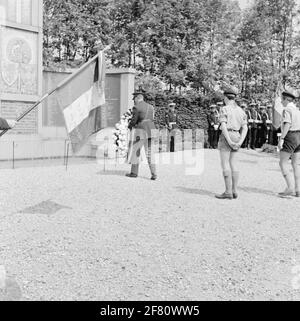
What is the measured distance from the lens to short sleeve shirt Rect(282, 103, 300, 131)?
26.8 feet

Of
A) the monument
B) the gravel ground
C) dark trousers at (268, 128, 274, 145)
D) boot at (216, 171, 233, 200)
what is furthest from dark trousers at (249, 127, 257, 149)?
boot at (216, 171, 233, 200)

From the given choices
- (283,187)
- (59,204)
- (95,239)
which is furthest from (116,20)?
(95,239)

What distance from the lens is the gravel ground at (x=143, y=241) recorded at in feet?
13.2

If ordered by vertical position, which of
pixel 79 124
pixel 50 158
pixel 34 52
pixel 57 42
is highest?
pixel 57 42

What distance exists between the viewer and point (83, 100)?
6418 mm

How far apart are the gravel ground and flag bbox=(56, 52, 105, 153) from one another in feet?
3.41

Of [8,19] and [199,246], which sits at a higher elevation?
[8,19]

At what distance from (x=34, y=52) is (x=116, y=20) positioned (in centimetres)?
1681

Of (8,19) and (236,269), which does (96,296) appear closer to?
(236,269)

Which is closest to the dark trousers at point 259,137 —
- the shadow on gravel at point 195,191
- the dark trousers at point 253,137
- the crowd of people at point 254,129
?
the crowd of people at point 254,129

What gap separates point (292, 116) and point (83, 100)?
3534 mm

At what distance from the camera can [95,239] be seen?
17.5 feet

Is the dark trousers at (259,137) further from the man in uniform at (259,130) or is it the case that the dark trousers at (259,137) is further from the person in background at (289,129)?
the person in background at (289,129)

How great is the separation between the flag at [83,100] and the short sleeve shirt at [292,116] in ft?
10.2
